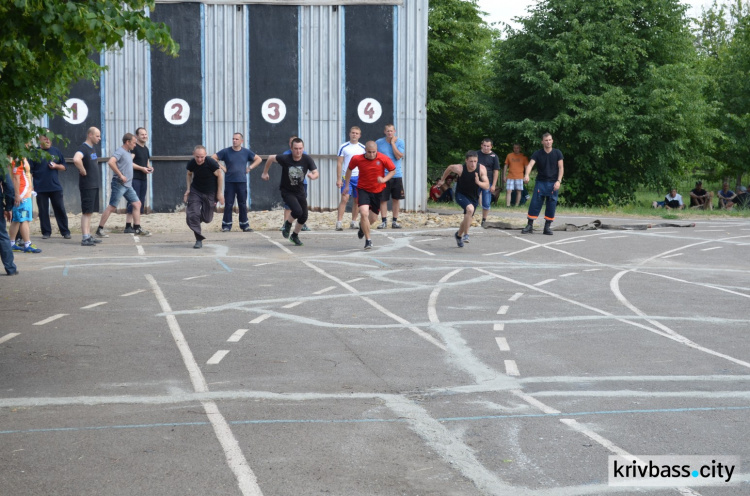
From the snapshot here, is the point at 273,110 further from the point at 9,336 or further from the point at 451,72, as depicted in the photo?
the point at 451,72

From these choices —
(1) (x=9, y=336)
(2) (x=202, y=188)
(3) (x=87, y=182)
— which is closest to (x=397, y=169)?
(2) (x=202, y=188)

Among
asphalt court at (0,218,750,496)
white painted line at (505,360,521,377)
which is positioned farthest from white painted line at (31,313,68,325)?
white painted line at (505,360,521,377)

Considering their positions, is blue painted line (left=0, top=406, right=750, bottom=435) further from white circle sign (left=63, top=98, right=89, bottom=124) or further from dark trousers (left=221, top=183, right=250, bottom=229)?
white circle sign (left=63, top=98, right=89, bottom=124)

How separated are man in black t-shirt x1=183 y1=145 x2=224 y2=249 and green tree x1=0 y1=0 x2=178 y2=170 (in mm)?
7402

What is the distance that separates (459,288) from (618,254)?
5100mm

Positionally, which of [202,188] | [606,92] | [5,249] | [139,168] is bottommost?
[5,249]

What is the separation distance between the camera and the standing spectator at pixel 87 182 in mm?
17188

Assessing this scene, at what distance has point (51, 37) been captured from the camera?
301 inches

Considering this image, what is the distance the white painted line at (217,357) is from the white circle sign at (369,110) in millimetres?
15930

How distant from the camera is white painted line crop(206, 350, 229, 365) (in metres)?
8.15

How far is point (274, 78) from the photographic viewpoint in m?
24.0

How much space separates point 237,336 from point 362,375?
1993 mm

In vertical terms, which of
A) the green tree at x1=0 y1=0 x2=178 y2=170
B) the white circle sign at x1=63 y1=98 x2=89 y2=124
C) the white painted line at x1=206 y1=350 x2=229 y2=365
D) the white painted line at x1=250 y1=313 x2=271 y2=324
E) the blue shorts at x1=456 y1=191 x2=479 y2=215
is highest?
the white circle sign at x1=63 y1=98 x2=89 y2=124

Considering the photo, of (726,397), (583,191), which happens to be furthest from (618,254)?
(583,191)
